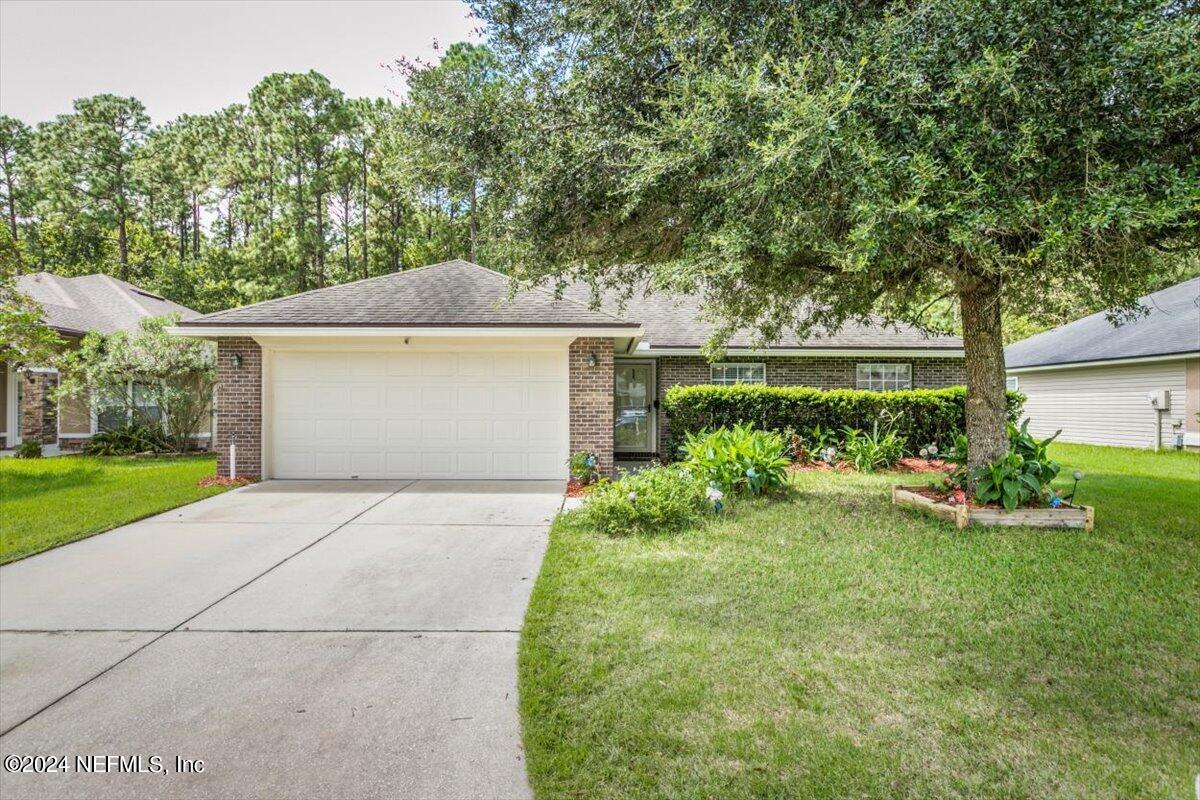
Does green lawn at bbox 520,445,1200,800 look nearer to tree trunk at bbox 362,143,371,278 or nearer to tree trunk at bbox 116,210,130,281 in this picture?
tree trunk at bbox 362,143,371,278

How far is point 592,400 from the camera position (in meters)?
9.62

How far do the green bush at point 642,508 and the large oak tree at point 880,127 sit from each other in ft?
8.10

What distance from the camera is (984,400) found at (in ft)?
22.4

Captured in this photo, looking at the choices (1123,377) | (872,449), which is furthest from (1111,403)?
(872,449)

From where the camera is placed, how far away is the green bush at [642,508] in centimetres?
635

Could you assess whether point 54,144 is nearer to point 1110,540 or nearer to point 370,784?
point 370,784

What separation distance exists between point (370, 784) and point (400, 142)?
20.4ft

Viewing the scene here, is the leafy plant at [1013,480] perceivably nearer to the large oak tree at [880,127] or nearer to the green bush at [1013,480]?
the green bush at [1013,480]

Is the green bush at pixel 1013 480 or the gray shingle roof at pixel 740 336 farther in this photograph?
the gray shingle roof at pixel 740 336

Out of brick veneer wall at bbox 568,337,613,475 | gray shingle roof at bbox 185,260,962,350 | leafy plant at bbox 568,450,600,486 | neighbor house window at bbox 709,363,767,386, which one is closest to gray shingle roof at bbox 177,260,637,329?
gray shingle roof at bbox 185,260,962,350

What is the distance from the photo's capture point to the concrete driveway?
2590 millimetres

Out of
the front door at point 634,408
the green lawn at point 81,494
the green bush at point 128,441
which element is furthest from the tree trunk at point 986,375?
the green bush at point 128,441

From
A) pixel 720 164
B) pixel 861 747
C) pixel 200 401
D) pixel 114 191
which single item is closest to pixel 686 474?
pixel 720 164

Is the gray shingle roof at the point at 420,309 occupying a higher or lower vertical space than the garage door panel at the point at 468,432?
higher
